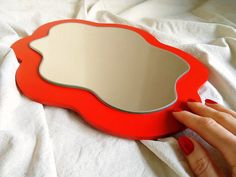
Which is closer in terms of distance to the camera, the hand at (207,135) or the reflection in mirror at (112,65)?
Result: the hand at (207,135)

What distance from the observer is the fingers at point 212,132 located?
374 mm

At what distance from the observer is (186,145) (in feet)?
1.34

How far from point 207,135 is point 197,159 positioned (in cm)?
4

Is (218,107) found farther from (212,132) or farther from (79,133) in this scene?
(79,133)

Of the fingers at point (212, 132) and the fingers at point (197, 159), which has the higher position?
the fingers at point (212, 132)

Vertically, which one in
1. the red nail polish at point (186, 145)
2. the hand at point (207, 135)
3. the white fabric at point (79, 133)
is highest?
the hand at point (207, 135)

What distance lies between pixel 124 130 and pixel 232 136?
5.9 inches

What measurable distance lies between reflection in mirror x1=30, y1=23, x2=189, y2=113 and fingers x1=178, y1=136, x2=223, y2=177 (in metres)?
0.08

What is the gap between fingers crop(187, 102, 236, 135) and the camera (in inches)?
16.2

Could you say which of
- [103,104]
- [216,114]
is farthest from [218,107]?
[103,104]

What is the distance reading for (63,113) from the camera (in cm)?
47

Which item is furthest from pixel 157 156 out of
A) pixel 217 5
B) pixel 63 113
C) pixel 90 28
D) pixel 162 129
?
pixel 217 5

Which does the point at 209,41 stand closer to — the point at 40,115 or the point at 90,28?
the point at 90,28

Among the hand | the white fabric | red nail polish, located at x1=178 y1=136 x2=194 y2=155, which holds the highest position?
the hand
